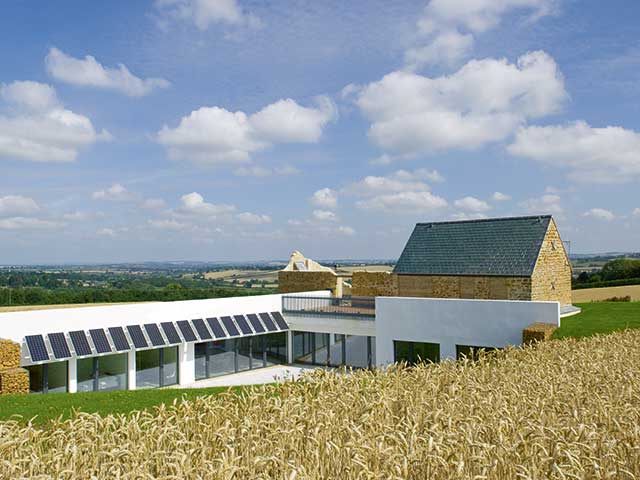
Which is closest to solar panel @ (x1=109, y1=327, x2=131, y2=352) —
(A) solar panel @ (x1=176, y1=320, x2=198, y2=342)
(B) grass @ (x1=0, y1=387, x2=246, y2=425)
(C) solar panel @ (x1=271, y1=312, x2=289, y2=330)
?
(A) solar panel @ (x1=176, y1=320, x2=198, y2=342)

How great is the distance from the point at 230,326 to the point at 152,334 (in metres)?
3.81

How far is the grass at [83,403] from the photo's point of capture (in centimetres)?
1092

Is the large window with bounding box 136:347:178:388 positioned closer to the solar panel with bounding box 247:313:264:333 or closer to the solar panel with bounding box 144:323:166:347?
the solar panel with bounding box 144:323:166:347

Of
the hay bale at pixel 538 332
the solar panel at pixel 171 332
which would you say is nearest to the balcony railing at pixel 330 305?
the solar panel at pixel 171 332

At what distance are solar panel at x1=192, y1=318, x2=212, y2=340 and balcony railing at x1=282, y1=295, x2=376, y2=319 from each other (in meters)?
4.83

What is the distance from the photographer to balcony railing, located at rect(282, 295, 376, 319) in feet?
83.2

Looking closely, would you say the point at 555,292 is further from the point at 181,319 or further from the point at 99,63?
the point at 99,63

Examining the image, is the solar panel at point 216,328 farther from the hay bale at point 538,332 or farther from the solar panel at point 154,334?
the hay bale at point 538,332

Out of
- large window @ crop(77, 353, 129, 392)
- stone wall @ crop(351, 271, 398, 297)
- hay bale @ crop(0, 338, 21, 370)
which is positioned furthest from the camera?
stone wall @ crop(351, 271, 398, 297)

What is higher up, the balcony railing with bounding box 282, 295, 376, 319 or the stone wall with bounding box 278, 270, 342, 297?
the stone wall with bounding box 278, 270, 342, 297

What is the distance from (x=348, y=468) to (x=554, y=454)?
1.91 meters

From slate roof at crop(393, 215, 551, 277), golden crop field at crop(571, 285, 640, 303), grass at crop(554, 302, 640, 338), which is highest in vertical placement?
slate roof at crop(393, 215, 551, 277)

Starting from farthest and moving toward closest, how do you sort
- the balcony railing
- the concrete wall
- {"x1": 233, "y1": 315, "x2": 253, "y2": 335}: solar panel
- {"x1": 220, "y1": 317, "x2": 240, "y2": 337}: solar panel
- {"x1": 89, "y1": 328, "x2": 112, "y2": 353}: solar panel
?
the balcony railing < {"x1": 233, "y1": 315, "x2": 253, "y2": 335}: solar panel < {"x1": 220, "y1": 317, "x2": 240, "y2": 337}: solar panel < {"x1": 89, "y1": 328, "x2": 112, "y2": 353}: solar panel < the concrete wall

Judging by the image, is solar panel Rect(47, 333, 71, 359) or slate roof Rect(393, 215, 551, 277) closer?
solar panel Rect(47, 333, 71, 359)
